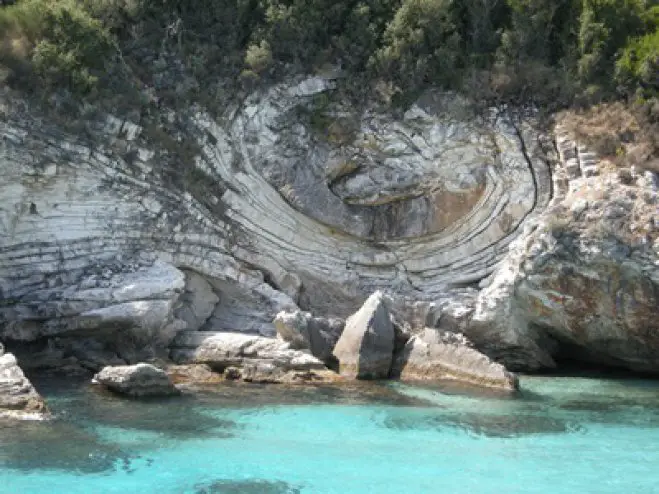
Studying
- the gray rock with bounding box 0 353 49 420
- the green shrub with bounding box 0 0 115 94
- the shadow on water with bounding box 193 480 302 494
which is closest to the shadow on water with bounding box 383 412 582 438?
the shadow on water with bounding box 193 480 302 494

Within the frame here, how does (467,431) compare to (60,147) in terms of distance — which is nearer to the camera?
(467,431)

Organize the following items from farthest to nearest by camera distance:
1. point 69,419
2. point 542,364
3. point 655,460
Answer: point 542,364
point 69,419
point 655,460

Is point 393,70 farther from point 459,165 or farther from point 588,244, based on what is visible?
point 588,244

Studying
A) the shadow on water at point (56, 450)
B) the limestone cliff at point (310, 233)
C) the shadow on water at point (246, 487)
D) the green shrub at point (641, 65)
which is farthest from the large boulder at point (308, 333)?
the green shrub at point (641, 65)

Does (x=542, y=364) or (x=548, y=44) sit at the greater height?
(x=548, y=44)

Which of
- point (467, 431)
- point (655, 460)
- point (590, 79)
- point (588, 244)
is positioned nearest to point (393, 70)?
point (590, 79)

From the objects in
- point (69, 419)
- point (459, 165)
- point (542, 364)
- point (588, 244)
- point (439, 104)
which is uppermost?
point (439, 104)

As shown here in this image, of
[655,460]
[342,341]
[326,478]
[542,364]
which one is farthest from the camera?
[542,364]

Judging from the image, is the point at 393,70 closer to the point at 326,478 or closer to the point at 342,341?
the point at 342,341
